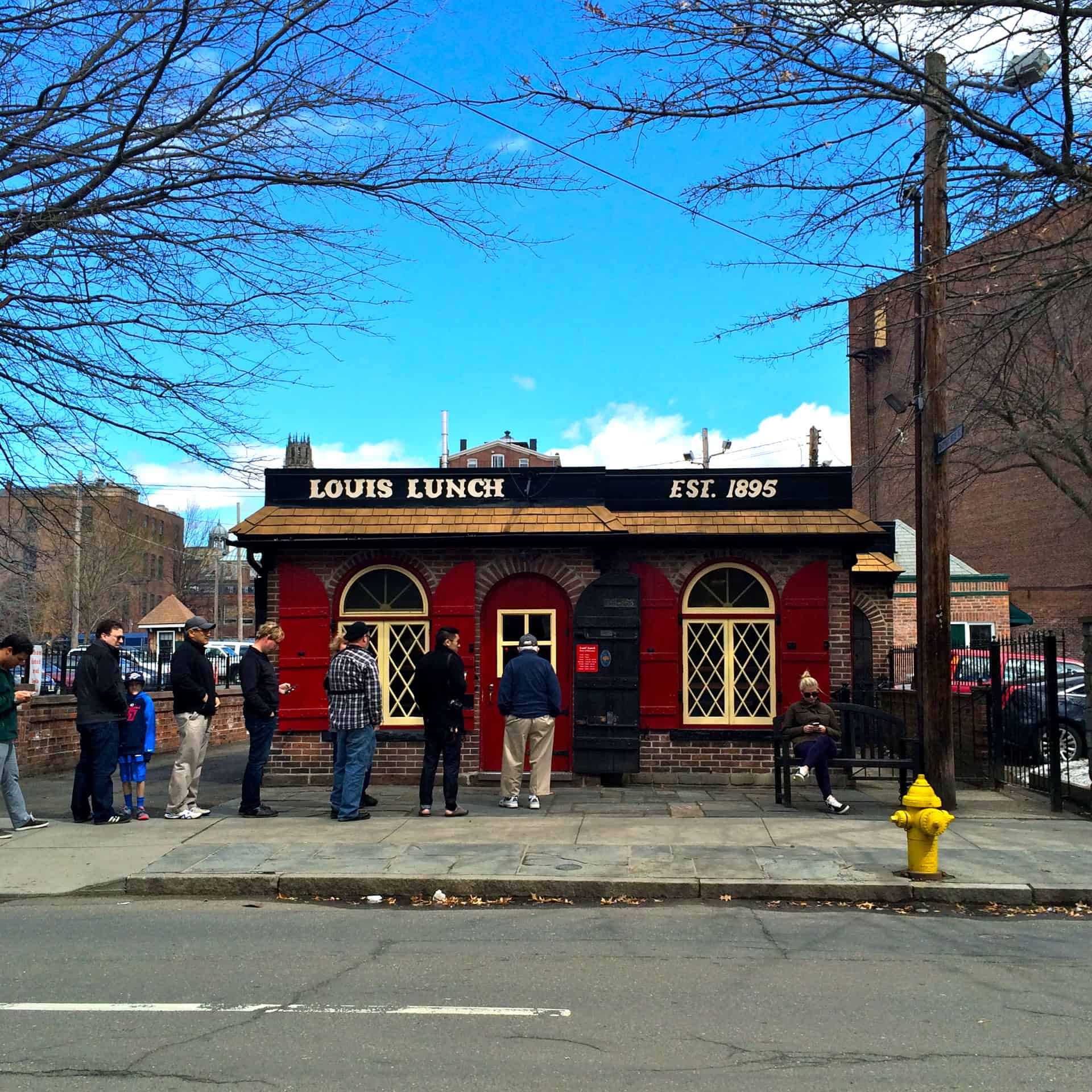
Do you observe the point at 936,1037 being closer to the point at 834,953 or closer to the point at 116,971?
the point at 834,953

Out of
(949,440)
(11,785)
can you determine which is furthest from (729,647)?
(11,785)

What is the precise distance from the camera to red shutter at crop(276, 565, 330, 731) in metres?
12.5

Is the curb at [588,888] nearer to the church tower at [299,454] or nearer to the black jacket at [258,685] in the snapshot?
the black jacket at [258,685]

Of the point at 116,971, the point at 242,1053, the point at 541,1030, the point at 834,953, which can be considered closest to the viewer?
the point at 242,1053

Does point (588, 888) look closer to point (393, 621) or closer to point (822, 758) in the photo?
point (822, 758)

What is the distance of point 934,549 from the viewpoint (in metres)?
10.6

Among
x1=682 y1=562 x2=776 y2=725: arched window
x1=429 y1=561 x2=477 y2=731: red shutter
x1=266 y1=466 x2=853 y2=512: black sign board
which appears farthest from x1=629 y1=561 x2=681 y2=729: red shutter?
x1=429 y1=561 x2=477 y2=731: red shutter

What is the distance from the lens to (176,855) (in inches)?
340

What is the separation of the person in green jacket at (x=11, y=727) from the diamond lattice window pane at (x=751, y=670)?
25.5 ft

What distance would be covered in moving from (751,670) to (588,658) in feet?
6.78

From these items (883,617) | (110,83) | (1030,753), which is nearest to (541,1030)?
(110,83)

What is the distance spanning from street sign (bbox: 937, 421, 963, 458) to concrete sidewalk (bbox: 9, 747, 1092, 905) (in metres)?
3.71

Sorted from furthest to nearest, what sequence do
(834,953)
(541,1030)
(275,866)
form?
1. (275,866)
2. (834,953)
3. (541,1030)

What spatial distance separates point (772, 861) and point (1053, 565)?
32.8 meters
